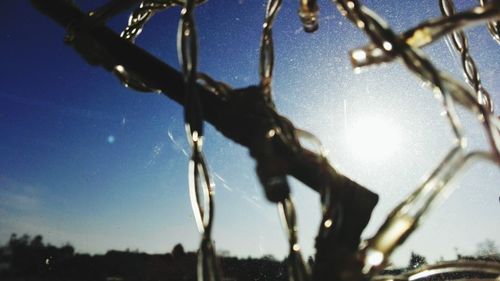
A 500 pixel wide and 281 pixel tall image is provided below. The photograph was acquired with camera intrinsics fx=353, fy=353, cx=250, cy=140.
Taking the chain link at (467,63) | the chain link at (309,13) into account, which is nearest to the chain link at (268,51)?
the chain link at (309,13)

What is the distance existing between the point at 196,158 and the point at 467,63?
1385mm

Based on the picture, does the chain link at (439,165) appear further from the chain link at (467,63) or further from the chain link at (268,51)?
the chain link at (467,63)

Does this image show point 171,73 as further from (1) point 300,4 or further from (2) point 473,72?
(2) point 473,72

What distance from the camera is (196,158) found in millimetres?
890

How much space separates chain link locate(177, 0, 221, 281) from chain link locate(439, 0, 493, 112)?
4.15ft

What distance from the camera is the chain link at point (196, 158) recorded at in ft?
2.76

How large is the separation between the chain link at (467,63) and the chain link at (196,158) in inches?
49.8

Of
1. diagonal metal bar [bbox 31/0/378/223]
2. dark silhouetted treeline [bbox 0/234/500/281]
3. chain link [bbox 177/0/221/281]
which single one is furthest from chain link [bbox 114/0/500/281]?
dark silhouetted treeline [bbox 0/234/500/281]

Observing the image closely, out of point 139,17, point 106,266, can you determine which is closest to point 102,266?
point 106,266

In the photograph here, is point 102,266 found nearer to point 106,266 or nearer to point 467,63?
point 106,266

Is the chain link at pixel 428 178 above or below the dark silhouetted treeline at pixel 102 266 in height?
below

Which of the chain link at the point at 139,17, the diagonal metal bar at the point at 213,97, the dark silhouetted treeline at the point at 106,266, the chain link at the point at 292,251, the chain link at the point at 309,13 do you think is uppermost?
the dark silhouetted treeline at the point at 106,266

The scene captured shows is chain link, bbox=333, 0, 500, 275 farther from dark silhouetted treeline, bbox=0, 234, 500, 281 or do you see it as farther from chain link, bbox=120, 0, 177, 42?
dark silhouetted treeline, bbox=0, 234, 500, 281

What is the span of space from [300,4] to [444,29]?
656 mm
